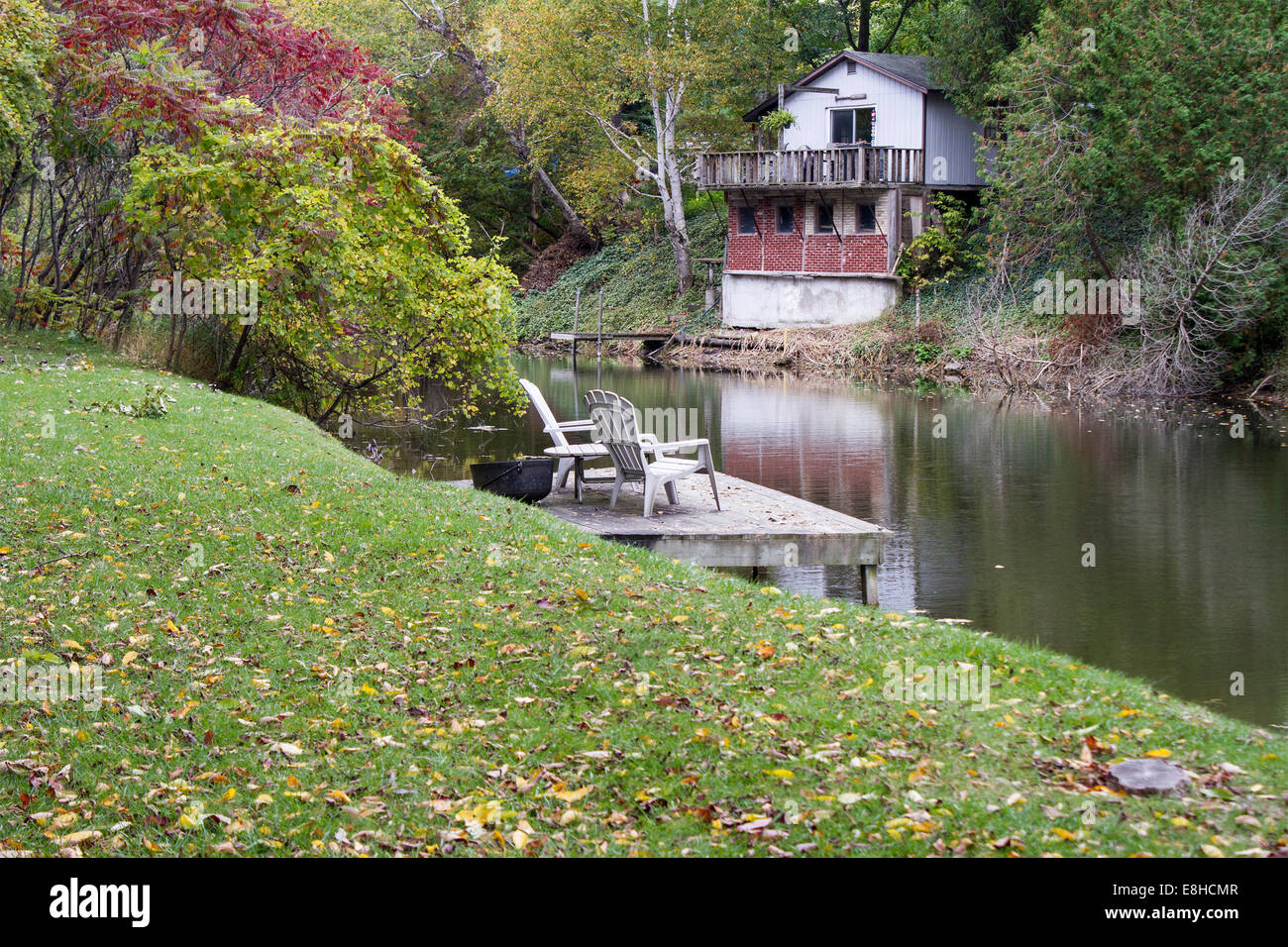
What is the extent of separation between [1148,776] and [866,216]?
36.4 meters

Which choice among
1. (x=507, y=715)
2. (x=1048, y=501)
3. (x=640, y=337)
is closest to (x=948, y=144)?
(x=640, y=337)

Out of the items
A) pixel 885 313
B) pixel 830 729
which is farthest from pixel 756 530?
pixel 885 313

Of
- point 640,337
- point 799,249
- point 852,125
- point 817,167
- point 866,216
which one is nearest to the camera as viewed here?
point 817,167

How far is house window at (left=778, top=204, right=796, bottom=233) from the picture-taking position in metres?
42.6

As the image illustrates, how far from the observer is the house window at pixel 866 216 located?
4041 cm

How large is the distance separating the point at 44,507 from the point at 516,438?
1540cm

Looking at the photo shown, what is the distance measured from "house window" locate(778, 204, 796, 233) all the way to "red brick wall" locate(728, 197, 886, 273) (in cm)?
14

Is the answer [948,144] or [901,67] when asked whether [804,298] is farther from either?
[901,67]

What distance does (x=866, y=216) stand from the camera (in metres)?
40.6

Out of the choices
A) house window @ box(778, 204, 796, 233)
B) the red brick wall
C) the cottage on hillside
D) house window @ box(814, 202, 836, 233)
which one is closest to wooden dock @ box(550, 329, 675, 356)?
the cottage on hillside

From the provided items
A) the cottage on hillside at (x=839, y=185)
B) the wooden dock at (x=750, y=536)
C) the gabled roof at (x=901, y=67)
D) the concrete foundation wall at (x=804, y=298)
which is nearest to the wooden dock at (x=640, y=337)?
the concrete foundation wall at (x=804, y=298)

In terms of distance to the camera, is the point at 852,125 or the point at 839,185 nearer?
the point at 839,185

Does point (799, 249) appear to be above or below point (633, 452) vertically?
A: above
